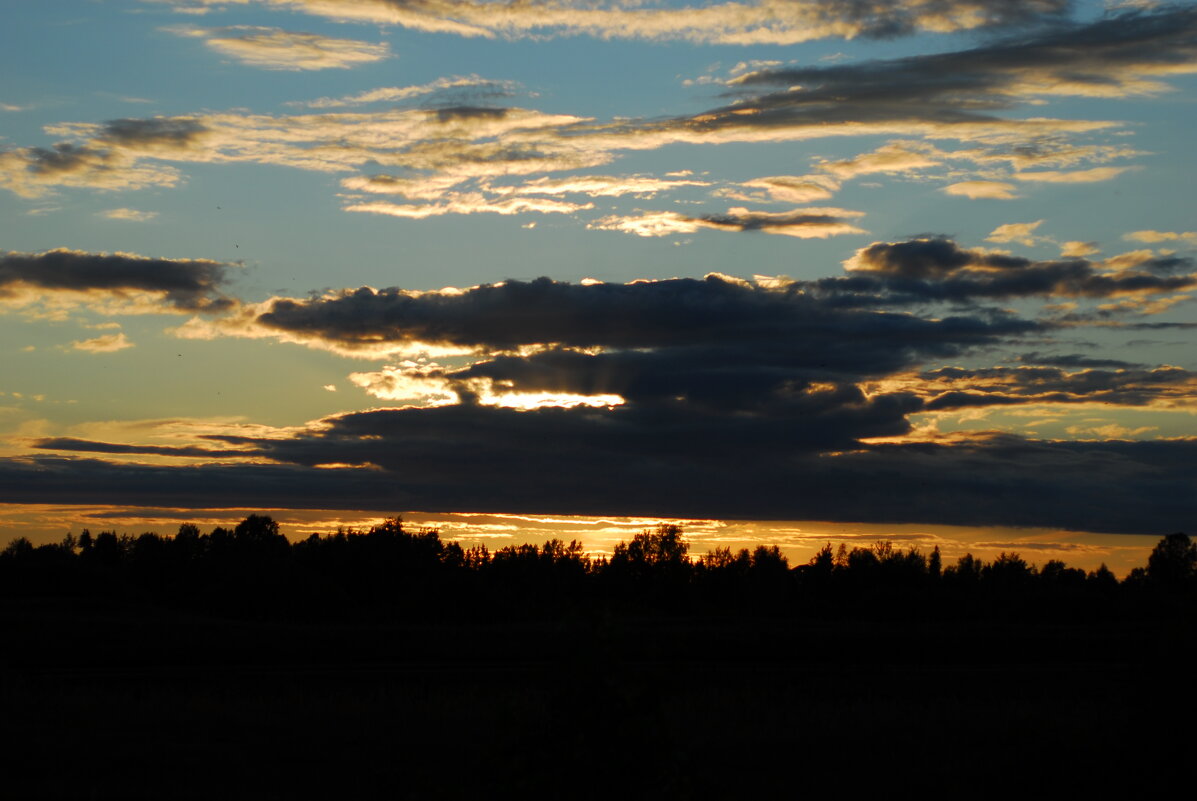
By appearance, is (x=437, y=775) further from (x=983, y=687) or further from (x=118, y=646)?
(x=118, y=646)

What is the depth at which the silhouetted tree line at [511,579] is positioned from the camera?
81000 millimetres

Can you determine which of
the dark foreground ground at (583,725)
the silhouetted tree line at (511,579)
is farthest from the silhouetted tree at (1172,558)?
the dark foreground ground at (583,725)

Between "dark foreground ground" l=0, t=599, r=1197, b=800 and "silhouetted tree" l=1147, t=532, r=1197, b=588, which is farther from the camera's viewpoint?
"silhouetted tree" l=1147, t=532, r=1197, b=588

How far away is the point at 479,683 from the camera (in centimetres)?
3453

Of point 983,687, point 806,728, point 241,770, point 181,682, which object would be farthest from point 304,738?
point 983,687

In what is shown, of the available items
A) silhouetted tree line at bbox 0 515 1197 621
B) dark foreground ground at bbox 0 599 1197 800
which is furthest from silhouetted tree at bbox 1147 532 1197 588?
dark foreground ground at bbox 0 599 1197 800

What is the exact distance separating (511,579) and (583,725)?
110158 millimetres

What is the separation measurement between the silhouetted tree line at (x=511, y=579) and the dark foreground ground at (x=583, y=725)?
3868 mm

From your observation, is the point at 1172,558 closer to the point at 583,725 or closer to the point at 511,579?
the point at 511,579

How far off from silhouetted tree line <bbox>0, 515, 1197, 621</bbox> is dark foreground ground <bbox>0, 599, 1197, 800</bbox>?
3868mm

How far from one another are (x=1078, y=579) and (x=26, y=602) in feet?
427

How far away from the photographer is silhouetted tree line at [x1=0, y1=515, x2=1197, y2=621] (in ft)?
266

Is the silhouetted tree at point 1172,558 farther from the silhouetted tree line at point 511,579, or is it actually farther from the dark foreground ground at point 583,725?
the dark foreground ground at point 583,725

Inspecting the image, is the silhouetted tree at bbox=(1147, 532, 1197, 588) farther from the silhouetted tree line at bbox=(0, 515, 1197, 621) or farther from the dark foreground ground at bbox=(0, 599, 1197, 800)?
the dark foreground ground at bbox=(0, 599, 1197, 800)
